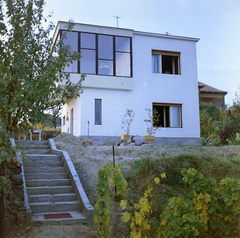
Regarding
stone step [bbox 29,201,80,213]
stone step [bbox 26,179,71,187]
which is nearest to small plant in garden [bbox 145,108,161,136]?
stone step [bbox 26,179,71,187]

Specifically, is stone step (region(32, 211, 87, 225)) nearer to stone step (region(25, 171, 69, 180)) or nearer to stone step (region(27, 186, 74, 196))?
stone step (region(27, 186, 74, 196))

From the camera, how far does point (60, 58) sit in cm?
512

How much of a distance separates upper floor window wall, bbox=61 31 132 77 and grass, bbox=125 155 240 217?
7525 millimetres

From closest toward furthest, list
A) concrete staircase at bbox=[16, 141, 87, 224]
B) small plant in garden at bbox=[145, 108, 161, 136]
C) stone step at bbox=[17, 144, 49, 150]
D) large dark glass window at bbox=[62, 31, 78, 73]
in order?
concrete staircase at bbox=[16, 141, 87, 224] < stone step at bbox=[17, 144, 49, 150] < large dark glass window at bbox=[62, 31, 78, 73] < small plant in garden at bbox=[145, 108, 161, 136]

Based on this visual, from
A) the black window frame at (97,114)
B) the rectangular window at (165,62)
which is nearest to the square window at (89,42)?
the black window frame at (97,114)

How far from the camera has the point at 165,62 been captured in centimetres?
1592

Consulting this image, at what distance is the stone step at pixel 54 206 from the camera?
5.95 meters

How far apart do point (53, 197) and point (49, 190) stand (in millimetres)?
322

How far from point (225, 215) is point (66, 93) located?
400 centimetres

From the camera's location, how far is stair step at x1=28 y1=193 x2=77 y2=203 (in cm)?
627

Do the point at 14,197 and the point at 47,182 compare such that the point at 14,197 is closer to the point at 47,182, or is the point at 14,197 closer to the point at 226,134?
the point at 47,182

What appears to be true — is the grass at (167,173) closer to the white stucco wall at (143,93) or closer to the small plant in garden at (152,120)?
the small plant in garden at (152,120)

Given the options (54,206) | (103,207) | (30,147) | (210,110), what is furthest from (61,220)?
(210,110)

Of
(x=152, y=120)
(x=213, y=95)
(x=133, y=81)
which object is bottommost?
(x=152, y=120)
